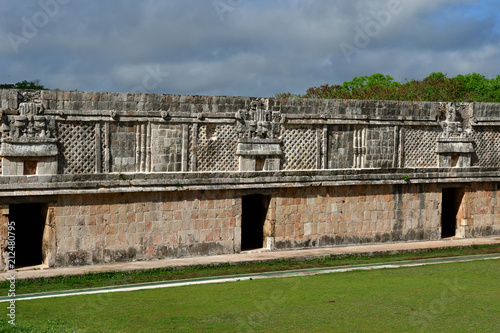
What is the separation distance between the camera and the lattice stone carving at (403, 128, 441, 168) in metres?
18.1

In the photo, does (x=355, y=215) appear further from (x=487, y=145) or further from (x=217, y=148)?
(x=487, y=145)

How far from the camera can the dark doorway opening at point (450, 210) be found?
63.1ft

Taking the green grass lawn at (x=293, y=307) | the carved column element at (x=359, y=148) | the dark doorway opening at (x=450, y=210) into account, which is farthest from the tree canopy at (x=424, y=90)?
the green grass lawn at (x=293, y=307)

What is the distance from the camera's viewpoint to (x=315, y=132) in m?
16.9

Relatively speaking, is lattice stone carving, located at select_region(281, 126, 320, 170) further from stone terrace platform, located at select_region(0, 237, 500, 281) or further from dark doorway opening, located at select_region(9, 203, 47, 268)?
dark doorway opening, located at select_region(9, 203, 47, 268)

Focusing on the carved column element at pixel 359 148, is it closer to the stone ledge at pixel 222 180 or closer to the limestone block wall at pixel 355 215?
the stone ledge at pixel 222 180

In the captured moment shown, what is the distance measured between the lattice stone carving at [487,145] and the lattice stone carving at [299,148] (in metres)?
5.16

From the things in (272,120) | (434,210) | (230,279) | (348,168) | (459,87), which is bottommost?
(230,279)

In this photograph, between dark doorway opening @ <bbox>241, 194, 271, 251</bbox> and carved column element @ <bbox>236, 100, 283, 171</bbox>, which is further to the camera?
dark doorway opening @ <bbox>241, 194, 271, 251</bbox>

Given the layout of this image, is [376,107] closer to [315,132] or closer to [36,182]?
[315,132]

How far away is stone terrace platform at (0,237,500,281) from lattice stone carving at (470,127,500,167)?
2.23 m

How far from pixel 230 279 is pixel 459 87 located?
97.5ft

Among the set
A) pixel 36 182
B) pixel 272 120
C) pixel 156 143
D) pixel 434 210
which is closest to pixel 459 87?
pixel 434 210

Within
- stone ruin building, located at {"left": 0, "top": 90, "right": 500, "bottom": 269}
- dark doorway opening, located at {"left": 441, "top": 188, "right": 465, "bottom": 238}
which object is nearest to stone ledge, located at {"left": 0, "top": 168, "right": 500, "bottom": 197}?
stone ruin building, located at {"left": 0, "top": 90, "right": 500, "bottom": 269}
